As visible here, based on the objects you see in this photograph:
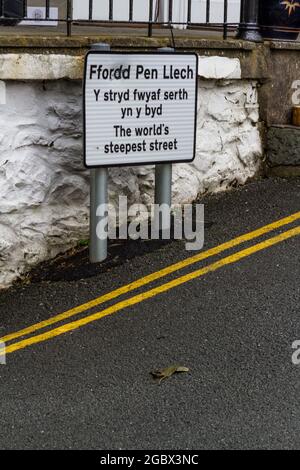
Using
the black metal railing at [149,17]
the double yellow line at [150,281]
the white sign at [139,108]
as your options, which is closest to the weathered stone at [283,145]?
the black metal railing at [149,17]

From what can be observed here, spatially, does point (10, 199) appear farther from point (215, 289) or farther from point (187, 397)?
point (187, 397)

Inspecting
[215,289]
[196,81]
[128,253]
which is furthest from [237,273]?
[196,81]

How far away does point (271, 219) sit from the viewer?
259 inches

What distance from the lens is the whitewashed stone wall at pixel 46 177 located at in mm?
5969

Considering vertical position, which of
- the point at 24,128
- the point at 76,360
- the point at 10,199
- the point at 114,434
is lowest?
the point at 114,434

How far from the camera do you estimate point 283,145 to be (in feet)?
24.5

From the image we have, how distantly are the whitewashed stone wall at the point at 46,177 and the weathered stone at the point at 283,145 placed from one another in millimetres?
795

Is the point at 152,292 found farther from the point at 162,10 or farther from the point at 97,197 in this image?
the point at 162,10

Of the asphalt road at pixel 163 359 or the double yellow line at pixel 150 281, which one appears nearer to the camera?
the asphalt road at pixel 163 359

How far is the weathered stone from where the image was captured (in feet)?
24.4

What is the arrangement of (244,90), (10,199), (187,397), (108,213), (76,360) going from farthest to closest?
(244,90), (108,213), (10,199), (76,360), (187,397)

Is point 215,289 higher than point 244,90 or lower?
lower

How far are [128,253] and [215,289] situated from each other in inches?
30.5

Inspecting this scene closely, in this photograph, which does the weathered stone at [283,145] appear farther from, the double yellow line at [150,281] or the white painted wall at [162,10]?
the white painted wall at [162,10]
